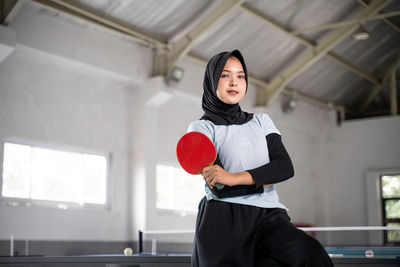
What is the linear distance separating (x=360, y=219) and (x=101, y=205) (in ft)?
32.1

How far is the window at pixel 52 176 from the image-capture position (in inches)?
398

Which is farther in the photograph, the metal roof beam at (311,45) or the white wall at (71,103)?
the metal roof beam at (311,45)

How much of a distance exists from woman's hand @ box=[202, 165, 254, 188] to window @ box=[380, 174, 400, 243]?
650 inches

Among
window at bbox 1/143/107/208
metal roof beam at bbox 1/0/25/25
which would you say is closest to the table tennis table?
window at bbox 1/143/107/208

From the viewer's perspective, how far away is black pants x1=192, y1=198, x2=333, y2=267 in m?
2.09

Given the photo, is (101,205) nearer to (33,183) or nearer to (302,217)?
(33,183)

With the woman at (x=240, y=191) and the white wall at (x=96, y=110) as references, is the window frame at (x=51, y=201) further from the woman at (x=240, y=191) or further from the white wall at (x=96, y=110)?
the woman at (x=240, y=191)

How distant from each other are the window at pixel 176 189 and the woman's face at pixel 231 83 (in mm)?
10759

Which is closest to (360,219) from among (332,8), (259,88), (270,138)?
(259,88)

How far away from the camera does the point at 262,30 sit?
13.9 m

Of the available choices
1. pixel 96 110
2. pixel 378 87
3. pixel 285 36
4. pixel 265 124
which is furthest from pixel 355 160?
pixel 265 124

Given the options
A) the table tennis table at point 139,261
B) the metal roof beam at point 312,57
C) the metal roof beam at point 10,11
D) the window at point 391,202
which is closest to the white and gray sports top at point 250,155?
the table tennis table at point 139,261

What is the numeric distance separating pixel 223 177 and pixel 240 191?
0.11 meters

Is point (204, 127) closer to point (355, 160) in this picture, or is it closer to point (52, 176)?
point (52, 176)
